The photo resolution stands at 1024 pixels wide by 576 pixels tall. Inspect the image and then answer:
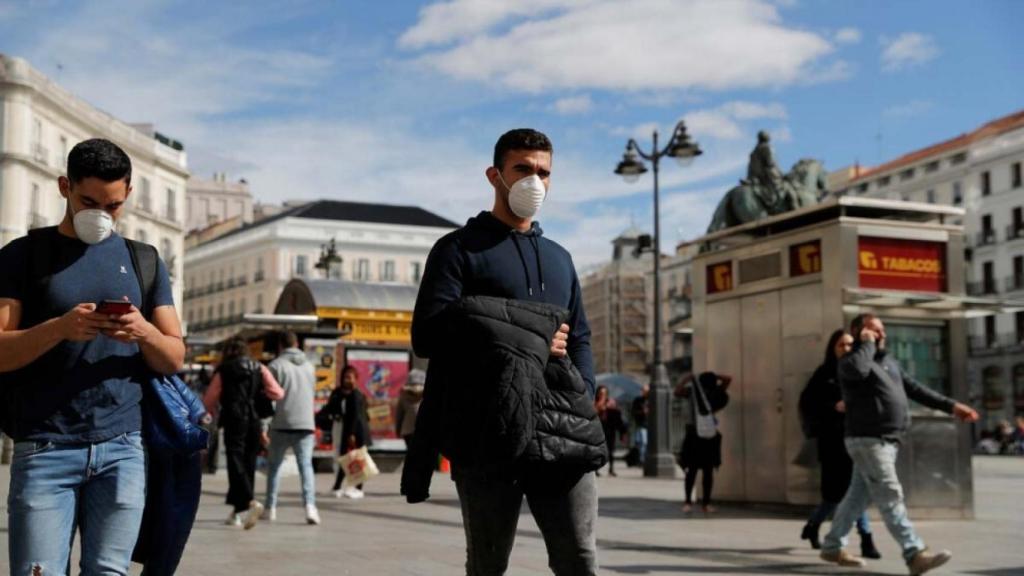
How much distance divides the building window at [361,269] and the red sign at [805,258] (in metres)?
88.3

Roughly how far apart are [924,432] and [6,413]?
10.6 meters

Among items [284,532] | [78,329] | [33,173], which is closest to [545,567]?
[284,532]

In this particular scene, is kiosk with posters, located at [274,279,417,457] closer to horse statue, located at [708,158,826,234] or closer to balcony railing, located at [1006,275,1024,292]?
horse statue, located at [708,158,826,234]

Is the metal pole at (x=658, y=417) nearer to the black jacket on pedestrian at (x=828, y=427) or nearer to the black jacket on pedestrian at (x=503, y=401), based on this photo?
the black jacket on pedestrian at (x=828, y=427)

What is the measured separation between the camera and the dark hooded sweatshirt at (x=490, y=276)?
13.8 feet

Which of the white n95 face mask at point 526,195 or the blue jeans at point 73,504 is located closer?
the blue jeans at point 73,504

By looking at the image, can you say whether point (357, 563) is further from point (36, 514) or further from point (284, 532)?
point (36, 514)

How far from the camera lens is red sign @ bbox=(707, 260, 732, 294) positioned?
1503 centimetres

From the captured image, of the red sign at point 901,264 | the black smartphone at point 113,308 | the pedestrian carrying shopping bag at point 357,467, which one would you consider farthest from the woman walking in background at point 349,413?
the black smartphone at point 113,308

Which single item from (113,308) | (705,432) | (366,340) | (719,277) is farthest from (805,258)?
(366,340)

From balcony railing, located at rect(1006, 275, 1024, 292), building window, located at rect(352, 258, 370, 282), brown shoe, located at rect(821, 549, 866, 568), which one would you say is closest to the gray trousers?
brown shoe, located at rect(821, 549, 866, 568)

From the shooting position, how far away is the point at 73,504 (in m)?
3.89

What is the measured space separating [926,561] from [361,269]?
9487 centimetres

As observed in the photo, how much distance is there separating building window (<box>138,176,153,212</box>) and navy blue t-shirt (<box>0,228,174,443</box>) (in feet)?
249
